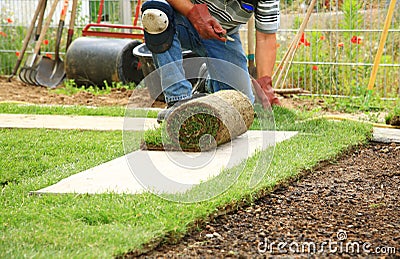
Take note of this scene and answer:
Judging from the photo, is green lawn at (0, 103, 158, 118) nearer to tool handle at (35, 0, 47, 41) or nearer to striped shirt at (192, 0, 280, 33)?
striped shirt at (192, 0, 280, 33)

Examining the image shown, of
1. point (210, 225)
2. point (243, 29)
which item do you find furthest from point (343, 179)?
point (243, 29)

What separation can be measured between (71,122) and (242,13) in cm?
142

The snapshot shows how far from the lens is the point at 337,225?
254cm

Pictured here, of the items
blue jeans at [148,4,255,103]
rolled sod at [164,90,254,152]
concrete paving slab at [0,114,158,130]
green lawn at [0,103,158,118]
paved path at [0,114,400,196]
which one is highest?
blue jeans at [148,4,255,103]

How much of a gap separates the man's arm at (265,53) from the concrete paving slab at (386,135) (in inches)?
31.4

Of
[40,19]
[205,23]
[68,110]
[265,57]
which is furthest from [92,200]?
[40,19]

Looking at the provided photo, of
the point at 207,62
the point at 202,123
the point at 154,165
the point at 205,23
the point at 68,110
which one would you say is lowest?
the point at 68,110

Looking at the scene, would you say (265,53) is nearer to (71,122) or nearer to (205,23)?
(205,23)

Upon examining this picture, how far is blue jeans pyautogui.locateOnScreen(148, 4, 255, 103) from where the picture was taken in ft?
13.9

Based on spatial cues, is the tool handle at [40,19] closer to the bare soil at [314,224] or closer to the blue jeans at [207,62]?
the blue jeans at [207,62]

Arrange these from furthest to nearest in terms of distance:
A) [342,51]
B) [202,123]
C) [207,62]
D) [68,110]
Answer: [342,51] < [68,110] < [207,62] < [202,123]

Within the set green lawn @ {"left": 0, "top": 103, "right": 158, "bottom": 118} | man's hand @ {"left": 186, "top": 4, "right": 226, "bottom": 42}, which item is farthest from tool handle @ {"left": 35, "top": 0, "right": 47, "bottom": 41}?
man's hand @ {"left": 186, "top": 4, "right": 226, "bottom": 42}

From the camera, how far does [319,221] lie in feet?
8.48

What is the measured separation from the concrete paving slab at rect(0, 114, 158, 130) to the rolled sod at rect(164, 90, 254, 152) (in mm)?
569
